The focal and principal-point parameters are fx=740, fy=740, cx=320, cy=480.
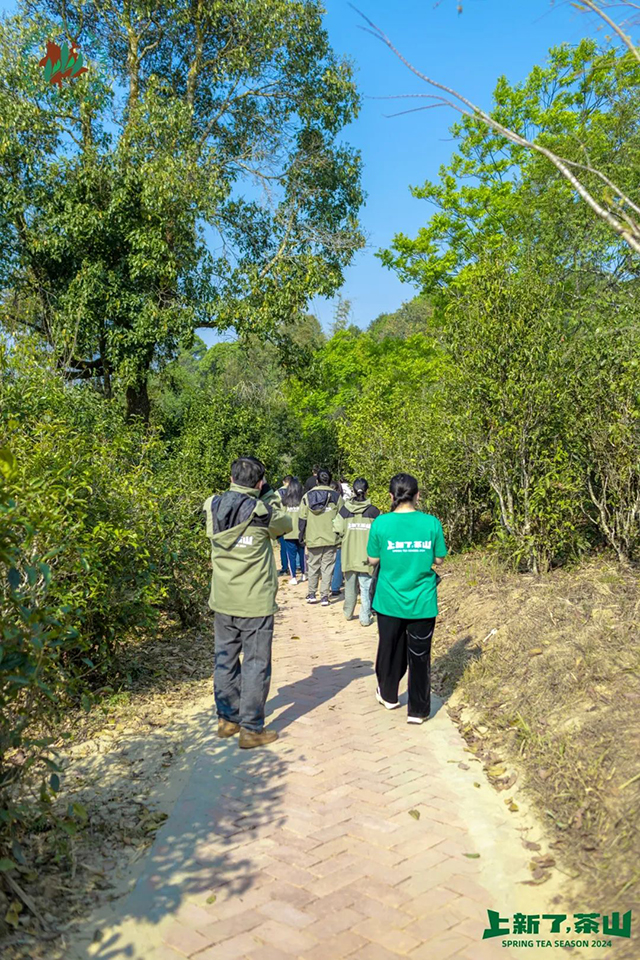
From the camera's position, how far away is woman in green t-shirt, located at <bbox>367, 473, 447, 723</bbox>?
5.59m

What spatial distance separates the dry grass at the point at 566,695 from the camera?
3615 mm

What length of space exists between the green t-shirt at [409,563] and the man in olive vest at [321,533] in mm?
4447

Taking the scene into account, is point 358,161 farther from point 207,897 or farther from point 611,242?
point 207,897

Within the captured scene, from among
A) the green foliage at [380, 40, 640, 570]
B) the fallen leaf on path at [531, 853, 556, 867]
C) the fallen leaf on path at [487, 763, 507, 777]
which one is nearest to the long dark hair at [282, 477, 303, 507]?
the green foliage at [380, 40, 640, 570]

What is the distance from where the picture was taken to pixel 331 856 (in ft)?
12.3

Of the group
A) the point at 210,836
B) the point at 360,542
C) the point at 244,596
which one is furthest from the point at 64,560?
the point at 360,542

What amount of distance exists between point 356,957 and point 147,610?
148 inches

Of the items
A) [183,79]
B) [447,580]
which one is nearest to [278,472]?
[183,79]

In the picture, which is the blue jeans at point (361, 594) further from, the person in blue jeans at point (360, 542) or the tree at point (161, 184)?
the tree at point (161, 184)

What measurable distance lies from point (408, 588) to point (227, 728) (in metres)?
1.70

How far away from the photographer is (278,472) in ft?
84.8

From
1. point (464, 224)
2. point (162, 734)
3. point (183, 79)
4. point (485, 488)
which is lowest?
point (162, 734)

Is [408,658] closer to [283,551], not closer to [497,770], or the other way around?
[497,770]

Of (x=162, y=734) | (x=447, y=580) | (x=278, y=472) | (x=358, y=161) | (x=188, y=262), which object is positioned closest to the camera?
(x=162, y=734)
